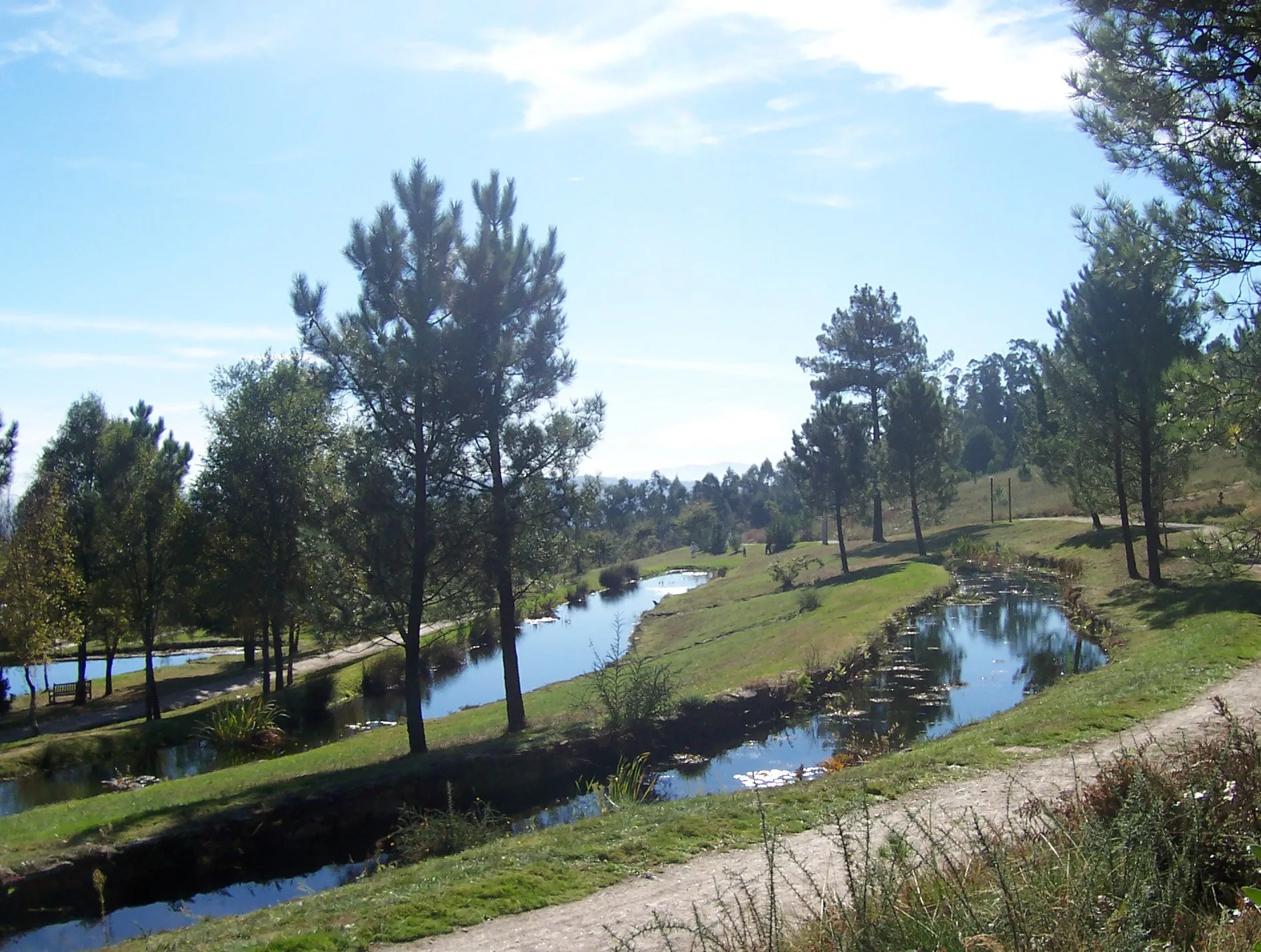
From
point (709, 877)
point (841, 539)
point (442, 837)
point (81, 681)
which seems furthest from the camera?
point (841, 539)

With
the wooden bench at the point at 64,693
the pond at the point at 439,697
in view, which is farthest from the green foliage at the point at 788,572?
the wooden bench at the point at 64,693

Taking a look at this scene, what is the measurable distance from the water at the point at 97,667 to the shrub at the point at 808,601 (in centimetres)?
3098

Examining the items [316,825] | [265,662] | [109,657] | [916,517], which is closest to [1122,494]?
[916,517]

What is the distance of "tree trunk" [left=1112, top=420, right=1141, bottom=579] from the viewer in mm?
27766

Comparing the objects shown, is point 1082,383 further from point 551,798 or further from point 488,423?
point 551,798

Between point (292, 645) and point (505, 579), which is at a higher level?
point (505, 579)

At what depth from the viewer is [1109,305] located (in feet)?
85.3

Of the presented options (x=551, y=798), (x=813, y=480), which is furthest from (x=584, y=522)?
(x=813, y=480)

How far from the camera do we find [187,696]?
108 ft

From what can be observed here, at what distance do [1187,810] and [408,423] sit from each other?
644 inches

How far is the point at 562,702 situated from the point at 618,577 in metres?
41.7

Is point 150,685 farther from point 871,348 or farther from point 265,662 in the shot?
point 871,348

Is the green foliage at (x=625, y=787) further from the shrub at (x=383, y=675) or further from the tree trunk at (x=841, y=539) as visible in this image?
the tree trunk at (x=841, y=539)

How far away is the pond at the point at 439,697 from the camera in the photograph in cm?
2206
